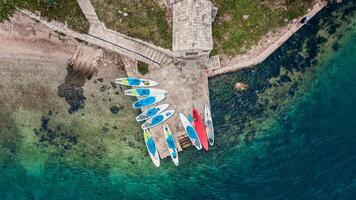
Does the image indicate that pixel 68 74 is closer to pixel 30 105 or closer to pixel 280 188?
pixel 30 105

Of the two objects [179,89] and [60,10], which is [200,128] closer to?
[179,89]

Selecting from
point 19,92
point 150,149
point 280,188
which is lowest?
point 280,188

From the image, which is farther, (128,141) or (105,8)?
(128,141)

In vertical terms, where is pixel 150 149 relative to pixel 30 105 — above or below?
below

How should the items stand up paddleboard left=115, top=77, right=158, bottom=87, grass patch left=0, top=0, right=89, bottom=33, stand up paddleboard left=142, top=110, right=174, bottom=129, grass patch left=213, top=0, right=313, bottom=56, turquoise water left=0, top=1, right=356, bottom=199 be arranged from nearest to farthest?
grass patch left=0, top=0, right=89, bottom=33
grass patch left=213, top=0, right=313, bottom=56
stand up paddleboard left=115, top=77, right=158, bottom=87
stand up paddleboard left=142, top=110, right=174, bottom=129
turquoise water left=0, top=1, right=356, bottom=199

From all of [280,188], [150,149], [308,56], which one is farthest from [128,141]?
[308,56]

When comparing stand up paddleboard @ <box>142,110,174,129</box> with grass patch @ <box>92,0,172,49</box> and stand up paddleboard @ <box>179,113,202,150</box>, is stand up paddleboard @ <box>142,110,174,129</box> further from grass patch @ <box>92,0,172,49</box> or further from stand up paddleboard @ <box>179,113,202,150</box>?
grass patch @ <box>92,0,172,49</box>

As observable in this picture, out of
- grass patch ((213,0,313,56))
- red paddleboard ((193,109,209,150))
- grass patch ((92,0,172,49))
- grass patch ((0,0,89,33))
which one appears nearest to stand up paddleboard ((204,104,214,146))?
red paddleboard ((193,109,209,150))
